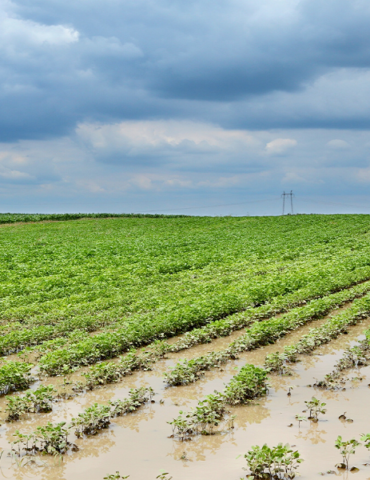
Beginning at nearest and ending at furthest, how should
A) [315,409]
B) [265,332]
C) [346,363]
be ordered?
[315,409], [346,363], [265,332]

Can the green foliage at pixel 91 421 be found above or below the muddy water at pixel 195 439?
above

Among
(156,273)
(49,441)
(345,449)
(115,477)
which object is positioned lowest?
(115,477)

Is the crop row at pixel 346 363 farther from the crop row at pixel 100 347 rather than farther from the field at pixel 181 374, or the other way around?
the crop row at pixel 100 347

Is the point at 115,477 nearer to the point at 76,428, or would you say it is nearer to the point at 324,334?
the point at 76,428

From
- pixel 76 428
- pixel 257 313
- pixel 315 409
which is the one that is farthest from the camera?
pixel 257 313

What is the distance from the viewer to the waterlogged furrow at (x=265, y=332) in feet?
31.4

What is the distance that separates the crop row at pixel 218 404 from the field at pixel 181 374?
0.03m

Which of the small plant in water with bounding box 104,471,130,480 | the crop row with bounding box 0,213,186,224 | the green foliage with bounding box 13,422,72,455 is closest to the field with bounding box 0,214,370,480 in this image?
the green foliage with bounding box 13,422,72,455

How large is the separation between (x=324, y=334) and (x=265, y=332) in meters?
1.64

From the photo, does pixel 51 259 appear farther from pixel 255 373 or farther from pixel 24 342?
pixel 255 373

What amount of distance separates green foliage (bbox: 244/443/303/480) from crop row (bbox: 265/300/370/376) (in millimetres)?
3259

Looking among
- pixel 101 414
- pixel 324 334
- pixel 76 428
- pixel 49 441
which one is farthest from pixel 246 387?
pixel 324 334

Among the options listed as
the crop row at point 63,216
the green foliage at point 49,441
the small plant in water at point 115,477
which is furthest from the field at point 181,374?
the crop row at point 63,216

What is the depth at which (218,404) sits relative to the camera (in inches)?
302
